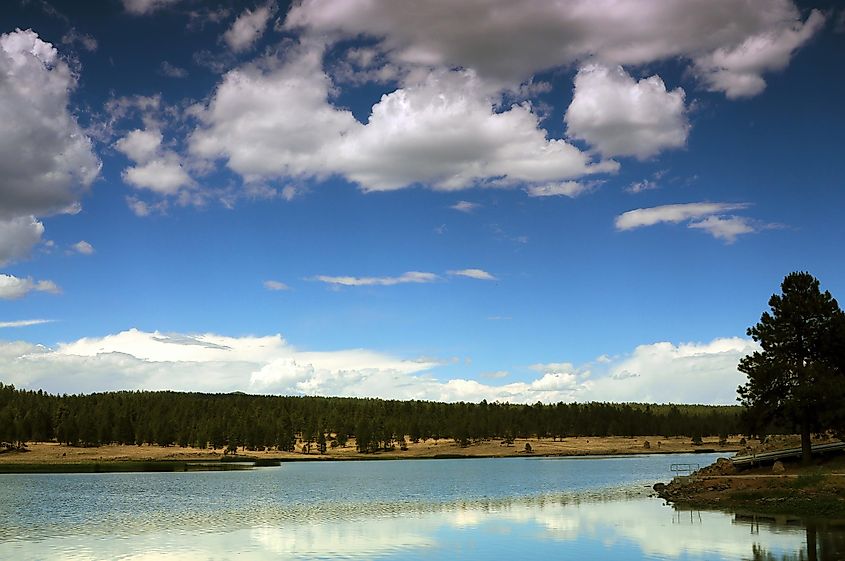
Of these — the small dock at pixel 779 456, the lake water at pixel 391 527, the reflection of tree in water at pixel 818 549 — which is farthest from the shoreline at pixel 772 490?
the reflection of tree in water at pixel 818 549

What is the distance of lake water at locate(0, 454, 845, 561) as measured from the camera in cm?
4578

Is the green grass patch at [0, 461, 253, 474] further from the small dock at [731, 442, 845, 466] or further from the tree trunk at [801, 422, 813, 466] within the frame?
the tree trunk at [801, 422, 813, 466]

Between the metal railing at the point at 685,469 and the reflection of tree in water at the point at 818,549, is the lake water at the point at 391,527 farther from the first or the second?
the metal railing at the point at 685,469

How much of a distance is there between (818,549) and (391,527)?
2925cm

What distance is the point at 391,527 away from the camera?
Answer: 5931 cm

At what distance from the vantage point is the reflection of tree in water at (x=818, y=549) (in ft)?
132

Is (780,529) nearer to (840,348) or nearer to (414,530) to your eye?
(414,530)

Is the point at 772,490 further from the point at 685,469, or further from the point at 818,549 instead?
the point at 685,469

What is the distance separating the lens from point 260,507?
7812 cm

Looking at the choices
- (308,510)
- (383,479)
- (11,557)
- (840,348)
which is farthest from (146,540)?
(383,479)

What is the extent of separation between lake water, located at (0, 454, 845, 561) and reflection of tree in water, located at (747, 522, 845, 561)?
12cm

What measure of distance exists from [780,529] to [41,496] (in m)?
81.2

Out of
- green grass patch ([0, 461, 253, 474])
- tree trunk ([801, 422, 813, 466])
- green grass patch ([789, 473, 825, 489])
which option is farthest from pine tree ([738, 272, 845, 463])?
green grass patch ([0, 461, 253, 474])

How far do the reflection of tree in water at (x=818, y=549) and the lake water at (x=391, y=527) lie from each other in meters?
0.12
